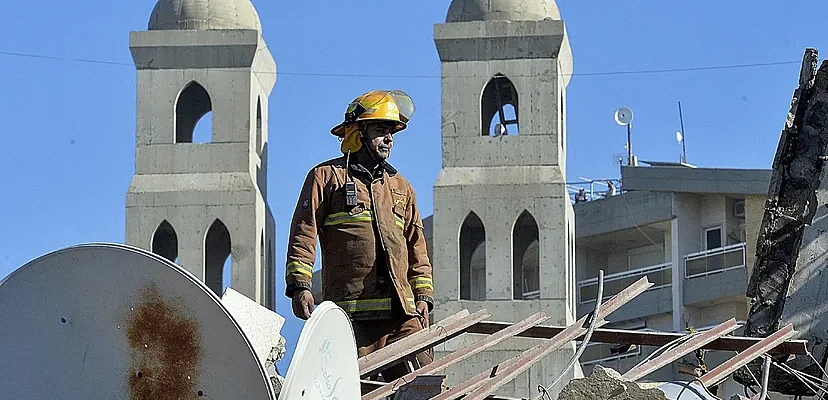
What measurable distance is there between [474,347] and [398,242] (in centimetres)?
116

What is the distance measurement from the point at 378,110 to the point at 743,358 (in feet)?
7.07

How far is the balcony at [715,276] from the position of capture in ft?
144

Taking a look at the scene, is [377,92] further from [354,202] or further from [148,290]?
[148,290]

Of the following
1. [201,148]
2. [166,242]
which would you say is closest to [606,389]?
[201,148]

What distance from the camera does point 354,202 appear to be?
29.8 ft

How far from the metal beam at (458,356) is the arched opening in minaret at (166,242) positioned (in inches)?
1323

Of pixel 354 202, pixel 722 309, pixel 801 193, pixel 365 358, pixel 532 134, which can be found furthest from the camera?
pixel 722 309

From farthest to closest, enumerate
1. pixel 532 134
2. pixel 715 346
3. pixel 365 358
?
1. pixel 532 134
2. pixel 715 346
3. pixel 365 358

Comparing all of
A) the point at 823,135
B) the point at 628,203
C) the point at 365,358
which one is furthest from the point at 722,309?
the point at 365,358

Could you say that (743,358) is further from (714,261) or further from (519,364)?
(714,261)

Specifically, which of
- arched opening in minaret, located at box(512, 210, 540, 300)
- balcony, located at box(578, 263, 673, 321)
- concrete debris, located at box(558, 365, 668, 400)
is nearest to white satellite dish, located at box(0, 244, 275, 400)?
concrete debris, located at box(558, 365, 668, 400)

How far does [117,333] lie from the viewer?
219 inches

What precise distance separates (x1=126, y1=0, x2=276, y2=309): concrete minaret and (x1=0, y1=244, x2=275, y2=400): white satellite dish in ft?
116

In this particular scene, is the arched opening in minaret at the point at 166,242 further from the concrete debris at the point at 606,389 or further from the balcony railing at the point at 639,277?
the concrete debris at the point at 606,389
